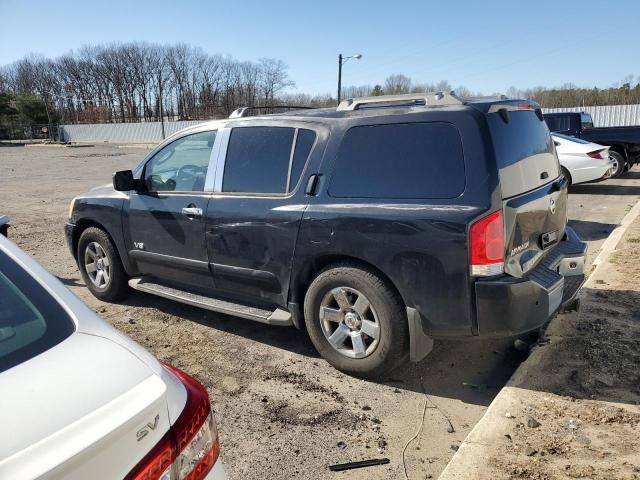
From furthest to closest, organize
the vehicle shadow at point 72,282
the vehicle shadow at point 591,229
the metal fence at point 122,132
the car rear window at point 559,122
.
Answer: the metal fence at point 122,132 → the car rear window at point 559,122 → the vehicle shadow at point 591,229 → the vehicle shadow at point 72,282

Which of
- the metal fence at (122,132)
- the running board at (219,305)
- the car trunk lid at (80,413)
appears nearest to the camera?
the car trunk lid at (80,413)

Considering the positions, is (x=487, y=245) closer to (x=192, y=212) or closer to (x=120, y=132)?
(x=192, y=212)

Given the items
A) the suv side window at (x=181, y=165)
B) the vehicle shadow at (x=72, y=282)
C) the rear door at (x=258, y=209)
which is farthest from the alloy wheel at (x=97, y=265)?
the rear door at (x=258, y=209)

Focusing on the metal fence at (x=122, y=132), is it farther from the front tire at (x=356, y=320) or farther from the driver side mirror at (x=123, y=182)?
the front tire at (x=356, y=320)

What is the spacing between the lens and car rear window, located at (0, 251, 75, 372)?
5.24 ft

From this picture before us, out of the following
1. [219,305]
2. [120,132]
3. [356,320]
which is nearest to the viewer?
[356,320]

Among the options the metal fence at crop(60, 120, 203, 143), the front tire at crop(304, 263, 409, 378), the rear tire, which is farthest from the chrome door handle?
the metal fence at crop(60, 120, 203, 143)

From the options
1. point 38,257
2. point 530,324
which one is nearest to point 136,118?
point 38,257

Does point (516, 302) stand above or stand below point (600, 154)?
below

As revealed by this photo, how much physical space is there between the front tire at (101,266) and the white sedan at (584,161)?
396 inches

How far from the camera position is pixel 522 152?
140 inches

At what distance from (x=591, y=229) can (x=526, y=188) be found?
6.07 meters

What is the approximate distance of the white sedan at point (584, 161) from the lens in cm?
1182

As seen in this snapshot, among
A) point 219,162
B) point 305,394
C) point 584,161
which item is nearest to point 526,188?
point 305,394
